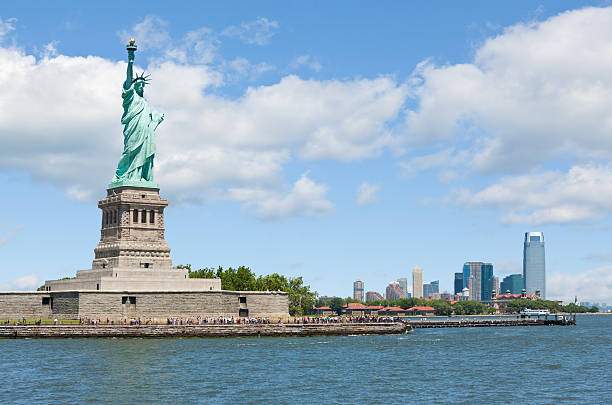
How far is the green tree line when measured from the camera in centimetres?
11569

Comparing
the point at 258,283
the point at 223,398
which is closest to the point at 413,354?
the point at 223,398

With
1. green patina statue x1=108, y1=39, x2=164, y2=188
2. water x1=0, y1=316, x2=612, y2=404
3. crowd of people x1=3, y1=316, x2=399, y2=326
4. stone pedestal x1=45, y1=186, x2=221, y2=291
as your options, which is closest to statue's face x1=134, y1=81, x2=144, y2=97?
green patina statue x1=108, y1=39, x2=164, y2=188

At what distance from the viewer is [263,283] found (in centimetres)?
11869

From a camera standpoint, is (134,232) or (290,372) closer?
(290,372)

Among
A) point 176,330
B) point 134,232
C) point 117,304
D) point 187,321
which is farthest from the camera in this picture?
point 134,232

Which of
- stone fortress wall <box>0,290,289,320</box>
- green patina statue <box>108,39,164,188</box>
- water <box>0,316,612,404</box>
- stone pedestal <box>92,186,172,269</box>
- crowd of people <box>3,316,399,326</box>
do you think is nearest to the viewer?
water <box>0,316,612,404</box>

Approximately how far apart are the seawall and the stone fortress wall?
4776 millimetres

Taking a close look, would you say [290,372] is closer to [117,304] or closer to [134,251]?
[117,304]

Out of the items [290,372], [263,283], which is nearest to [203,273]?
[263,283]

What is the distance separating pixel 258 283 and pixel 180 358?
174ft

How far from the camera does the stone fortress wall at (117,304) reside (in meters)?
87.2

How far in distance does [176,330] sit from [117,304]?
7.41 m

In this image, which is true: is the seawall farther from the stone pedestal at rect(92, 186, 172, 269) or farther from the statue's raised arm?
the statue's raised arm

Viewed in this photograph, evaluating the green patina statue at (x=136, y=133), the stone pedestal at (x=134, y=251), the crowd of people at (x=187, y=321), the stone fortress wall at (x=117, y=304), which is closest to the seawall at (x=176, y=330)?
the crowd of people at (x=187, y=321)
